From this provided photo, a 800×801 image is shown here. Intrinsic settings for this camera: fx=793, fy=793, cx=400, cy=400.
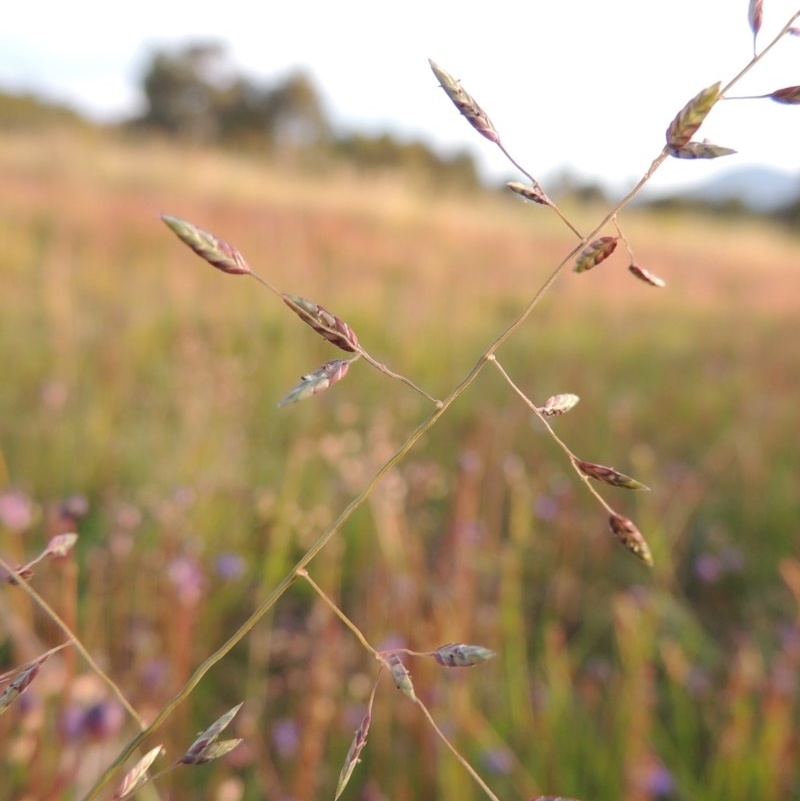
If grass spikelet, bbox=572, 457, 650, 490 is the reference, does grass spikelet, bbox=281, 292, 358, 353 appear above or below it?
above

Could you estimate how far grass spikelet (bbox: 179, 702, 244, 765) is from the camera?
23 centimetres

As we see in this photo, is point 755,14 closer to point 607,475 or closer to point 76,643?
point 607,475

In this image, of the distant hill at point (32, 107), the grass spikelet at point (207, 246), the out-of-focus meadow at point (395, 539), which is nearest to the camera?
the grass spikelet at point (207, 246)

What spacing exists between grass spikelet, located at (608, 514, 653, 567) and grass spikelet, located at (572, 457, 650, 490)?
12mm

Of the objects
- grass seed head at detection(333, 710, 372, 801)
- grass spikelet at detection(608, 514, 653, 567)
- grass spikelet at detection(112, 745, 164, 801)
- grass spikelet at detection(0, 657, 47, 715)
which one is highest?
grass spikelet at detection(608, 514, 653, 567)

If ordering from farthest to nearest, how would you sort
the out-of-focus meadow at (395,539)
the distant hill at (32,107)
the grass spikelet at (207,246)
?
the distant hill at (32,107) → the out-of-focus meadow at (395,539) → the grass spikelet at (207,246)

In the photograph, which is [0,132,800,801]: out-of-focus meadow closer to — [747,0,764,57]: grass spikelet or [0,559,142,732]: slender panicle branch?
[0,559,142,732]: slender panicle branch

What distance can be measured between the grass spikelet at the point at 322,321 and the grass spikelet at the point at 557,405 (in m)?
0.07

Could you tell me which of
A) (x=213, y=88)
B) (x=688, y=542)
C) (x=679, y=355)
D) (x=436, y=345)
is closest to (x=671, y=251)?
(x=679, y=355)

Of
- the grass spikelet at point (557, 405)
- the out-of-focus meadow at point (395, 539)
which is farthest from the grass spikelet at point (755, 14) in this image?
the out-of-focus meadow at point (395, 539)

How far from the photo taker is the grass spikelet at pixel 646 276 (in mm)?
261

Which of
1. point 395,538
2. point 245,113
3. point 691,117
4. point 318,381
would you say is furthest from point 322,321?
point 245,113

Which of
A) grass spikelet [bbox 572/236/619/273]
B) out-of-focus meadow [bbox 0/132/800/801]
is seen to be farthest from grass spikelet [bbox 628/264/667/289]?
out-of-focus meadow [bbox 0/132/800/801]

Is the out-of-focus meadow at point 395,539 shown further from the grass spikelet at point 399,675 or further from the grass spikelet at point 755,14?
the grass spikelet at point 755,14
